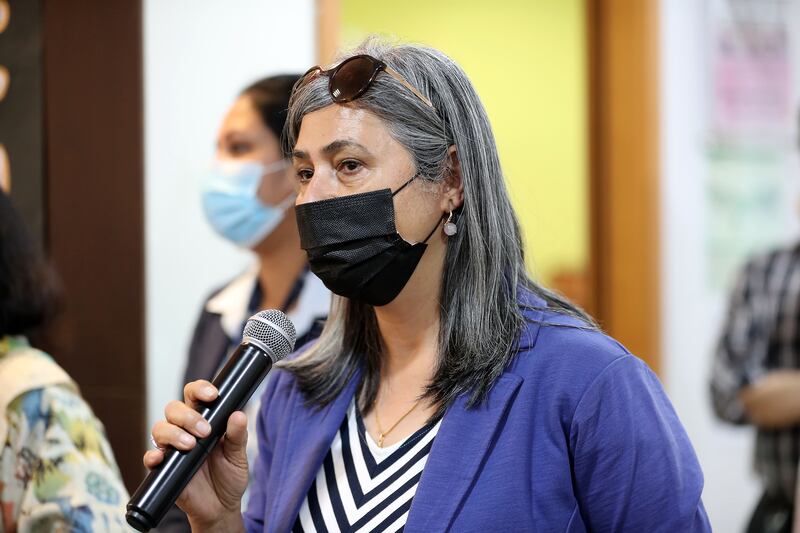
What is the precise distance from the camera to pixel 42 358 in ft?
7.11

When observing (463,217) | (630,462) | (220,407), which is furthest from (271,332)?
(630,462)

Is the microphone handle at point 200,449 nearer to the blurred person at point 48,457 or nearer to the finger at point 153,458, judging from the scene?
the finger at point 153,458


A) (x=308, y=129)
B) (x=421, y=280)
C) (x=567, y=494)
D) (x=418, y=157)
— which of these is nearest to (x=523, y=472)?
(x=567, y=494)

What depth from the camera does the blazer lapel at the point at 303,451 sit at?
5.18 feet

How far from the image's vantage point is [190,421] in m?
1.38

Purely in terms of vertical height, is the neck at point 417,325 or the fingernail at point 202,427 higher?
the neck at point 417,325

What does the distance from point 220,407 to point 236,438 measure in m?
0.11

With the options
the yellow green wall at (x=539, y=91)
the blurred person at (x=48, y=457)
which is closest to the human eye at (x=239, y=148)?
the blurred person at (x=48, y=457)

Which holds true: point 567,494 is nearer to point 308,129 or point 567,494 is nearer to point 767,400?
point 308,129

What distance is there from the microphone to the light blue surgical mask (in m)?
1.23

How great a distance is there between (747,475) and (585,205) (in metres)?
1.38

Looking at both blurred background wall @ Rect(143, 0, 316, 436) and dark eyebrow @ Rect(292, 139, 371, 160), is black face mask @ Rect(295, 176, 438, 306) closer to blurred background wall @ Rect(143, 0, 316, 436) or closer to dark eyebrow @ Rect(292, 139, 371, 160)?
dark eyebrow @ Rect(292, 139, 371, 160)

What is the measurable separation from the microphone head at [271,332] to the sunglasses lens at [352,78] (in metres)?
0.35

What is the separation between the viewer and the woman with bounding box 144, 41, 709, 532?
4.59ft
